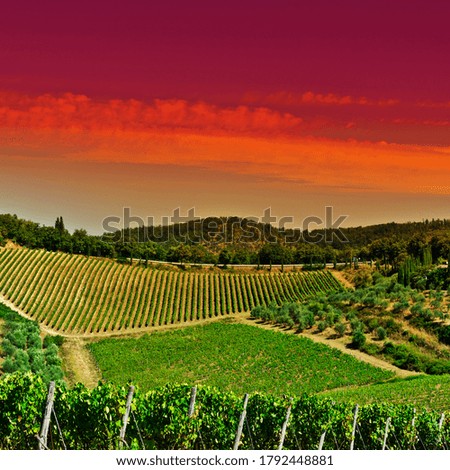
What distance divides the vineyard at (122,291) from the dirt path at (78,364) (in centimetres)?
684

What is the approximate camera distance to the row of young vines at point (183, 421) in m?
16.8

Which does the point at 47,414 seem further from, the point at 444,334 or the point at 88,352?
the point at 444,334

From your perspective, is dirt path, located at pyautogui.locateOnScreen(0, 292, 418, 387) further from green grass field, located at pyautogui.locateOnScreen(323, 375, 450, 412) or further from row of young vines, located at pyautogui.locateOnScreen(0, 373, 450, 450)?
row of young vines, located at pyautogui.locateOnScreen(0, 373, 450, 450)

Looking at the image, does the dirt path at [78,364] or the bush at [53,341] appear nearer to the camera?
the dirt path at [78,364]

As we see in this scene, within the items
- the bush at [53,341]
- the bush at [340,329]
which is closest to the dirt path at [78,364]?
the bush at [53,341]

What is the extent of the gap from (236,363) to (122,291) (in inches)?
1544

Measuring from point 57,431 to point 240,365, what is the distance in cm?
3544

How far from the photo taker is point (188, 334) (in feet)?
224

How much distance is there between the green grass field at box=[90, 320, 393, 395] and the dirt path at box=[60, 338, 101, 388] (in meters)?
1.08

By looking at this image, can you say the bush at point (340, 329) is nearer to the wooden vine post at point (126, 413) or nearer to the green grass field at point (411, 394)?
the green grass field at point (411, 394)

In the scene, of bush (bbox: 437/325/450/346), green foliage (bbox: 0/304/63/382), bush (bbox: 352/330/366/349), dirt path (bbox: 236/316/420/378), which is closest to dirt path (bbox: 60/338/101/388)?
green foliage (bbox: 0/304/63/382)

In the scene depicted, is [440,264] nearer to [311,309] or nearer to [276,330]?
[311,309]

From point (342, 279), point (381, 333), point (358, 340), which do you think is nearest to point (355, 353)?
point (358, 340)

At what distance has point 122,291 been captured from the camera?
8719cm
